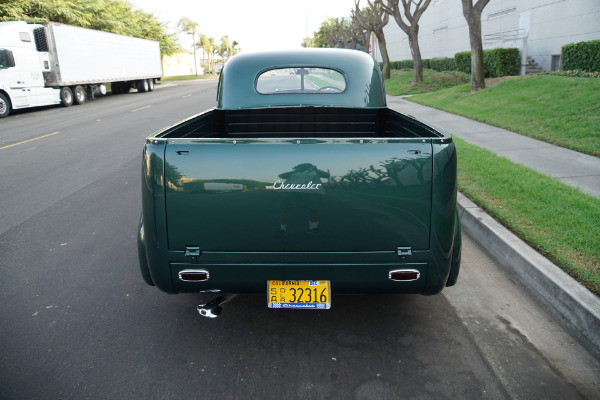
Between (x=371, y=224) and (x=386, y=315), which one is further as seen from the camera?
(x=386, y=315)

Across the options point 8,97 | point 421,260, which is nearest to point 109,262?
point 421,260

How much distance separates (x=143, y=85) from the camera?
1267 inches

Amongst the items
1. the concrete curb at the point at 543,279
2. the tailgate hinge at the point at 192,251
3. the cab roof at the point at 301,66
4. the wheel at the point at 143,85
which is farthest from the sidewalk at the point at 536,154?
the wheel at the point at 143,85

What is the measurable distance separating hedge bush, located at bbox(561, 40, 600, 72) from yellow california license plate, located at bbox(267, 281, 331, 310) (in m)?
16.2

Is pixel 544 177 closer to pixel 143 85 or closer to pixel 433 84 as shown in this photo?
pixel 433 84

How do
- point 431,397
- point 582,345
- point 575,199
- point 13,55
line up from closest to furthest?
point 431,397 → point 582,345 → point 575,199 → point 13,55

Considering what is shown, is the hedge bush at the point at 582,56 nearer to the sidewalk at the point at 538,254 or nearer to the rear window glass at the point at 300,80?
the sidewalk at the point at 538,254

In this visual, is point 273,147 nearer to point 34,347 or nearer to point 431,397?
point 431,397

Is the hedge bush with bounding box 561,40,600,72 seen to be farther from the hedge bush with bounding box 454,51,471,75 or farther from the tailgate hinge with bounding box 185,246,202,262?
the tailgate hinge with bounding box 185,246,202,262

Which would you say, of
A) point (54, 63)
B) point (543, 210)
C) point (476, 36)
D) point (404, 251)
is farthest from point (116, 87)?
point (404, 251)

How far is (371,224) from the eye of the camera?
2.65 metres

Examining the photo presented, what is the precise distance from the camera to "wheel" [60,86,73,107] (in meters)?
21.1

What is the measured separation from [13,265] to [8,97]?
1673cm

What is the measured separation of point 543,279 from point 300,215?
226 centimetres
